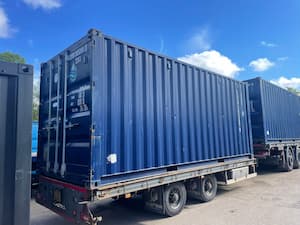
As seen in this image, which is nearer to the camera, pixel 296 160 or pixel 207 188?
pixel 207 188

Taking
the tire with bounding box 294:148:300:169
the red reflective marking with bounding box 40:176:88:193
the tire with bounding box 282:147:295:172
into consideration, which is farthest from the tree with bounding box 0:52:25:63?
the tire with bounding box 294:148:300:169

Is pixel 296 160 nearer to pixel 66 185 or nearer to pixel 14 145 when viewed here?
pixel 66 185

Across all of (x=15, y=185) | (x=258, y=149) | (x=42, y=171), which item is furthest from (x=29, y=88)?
(x=258, y=149)

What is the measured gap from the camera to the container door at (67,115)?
394 cm

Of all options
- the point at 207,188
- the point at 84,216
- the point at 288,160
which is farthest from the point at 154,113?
the point at 288,160

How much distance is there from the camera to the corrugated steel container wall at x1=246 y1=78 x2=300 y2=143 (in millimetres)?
9742

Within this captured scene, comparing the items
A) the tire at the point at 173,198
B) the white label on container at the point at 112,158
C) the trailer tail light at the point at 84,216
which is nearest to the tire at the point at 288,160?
the tire at the point at 173,198

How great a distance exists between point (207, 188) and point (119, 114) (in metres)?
3.79

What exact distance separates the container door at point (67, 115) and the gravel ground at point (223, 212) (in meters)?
1.58

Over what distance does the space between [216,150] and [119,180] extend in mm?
3286

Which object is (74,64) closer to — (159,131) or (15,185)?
(159,131)

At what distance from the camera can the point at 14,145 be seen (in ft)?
5.57

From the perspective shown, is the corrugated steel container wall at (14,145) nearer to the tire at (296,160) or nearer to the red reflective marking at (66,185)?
the red reflective marking at (66,185)

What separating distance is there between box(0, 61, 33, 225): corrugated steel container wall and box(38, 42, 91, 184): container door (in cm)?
203
